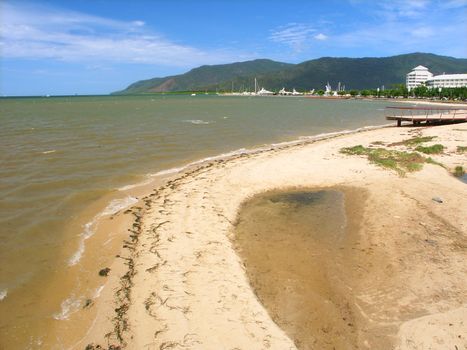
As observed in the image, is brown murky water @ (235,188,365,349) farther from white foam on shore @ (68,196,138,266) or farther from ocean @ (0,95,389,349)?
white foam on shore @ (68,196,138,266)

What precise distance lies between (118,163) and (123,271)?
11990 mm

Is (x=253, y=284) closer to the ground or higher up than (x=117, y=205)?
closer to the ground

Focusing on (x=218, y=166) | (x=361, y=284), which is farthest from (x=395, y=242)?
(x=218, y=166)

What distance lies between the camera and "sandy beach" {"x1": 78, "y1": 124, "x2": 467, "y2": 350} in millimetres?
6168

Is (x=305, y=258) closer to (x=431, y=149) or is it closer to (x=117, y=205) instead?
(x=117, y=205)

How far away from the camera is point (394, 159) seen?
1864cm

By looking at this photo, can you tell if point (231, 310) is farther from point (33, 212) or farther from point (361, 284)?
point (33, 212)

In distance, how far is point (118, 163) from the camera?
19.3 m

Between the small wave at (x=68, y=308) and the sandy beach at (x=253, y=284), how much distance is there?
450mm

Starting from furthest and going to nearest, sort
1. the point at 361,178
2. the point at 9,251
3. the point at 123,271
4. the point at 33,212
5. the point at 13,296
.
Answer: the point at 361,178, the point at 33,212, the point at 9,251, the point at 123,271, the point at 13,296

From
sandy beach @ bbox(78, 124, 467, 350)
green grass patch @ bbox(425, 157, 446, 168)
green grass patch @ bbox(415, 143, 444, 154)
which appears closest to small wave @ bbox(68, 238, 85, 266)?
sandy beach @ bbox(78, 124, 467, 350)

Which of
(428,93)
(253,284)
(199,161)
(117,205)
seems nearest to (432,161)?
(199,161)

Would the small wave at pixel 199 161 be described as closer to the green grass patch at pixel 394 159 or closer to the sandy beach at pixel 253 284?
the sandy beach at pixel 253 284

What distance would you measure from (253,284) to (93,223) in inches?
234
